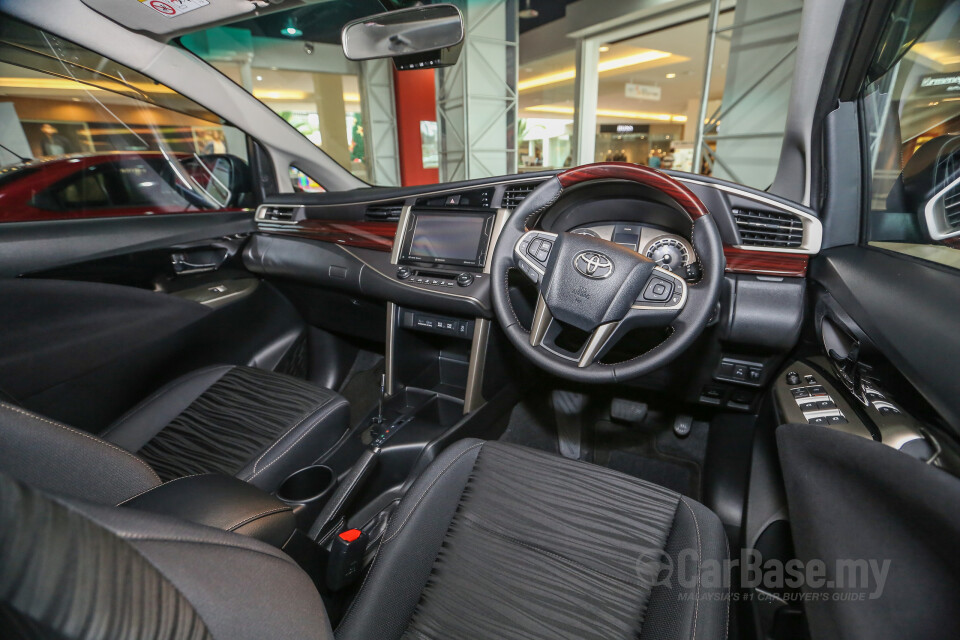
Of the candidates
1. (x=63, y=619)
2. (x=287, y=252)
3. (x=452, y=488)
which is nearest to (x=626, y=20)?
(x=287, y=252)

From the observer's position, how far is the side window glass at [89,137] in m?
1.62

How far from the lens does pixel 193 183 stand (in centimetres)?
216

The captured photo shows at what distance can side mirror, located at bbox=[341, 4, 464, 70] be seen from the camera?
60.1 inches

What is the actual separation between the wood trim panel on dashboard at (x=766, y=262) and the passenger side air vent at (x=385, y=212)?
3.92 ft

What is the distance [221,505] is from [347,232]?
149 centimetres

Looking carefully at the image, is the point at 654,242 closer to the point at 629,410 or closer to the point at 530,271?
the point at 530,271

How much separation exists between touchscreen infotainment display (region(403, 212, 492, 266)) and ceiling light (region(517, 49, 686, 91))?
8.61 meters

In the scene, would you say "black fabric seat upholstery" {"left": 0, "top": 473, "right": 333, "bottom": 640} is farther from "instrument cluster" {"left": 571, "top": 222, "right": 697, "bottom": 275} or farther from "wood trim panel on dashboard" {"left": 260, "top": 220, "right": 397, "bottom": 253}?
"wood trim panel on dashboard" {"left": 260, "top": 220, "right": 397, "bottom": 253}

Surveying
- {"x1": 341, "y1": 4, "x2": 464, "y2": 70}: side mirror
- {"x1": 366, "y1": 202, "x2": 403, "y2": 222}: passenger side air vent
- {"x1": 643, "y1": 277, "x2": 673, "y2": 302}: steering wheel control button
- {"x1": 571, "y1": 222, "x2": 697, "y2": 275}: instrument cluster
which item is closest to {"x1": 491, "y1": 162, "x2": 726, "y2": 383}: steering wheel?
{"x1": 643, "y1": 277, "x2": 673, "y2": 302}: steering wheel control button

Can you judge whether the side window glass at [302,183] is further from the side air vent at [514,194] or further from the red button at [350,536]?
the red button at [350,536]

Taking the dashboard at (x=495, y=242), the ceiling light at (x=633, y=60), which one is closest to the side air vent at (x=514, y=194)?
the dashboard at (x=495, y=242)

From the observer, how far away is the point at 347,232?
6.57 ft

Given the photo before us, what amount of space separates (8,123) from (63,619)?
2154 millimetres

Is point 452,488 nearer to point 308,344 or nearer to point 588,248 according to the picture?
point 588,248
